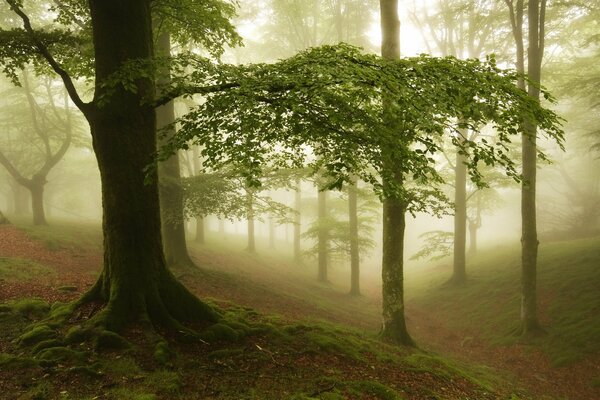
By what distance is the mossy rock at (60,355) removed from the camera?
19.4 feet

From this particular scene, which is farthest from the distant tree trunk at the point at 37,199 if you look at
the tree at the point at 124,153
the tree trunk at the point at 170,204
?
the tree at the point at 124,153

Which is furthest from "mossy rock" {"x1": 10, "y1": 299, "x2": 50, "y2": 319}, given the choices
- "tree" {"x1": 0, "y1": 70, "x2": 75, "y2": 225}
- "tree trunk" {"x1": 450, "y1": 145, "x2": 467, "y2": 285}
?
"tree trunk" {"x1": 450, "y1": 145, "x2": 467, "y2": 285}

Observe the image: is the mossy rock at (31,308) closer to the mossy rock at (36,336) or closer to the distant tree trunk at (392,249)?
the mossy rock at (36,336)

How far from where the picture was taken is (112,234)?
23.7 ft

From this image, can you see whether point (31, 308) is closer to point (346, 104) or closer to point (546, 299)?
point (346, 104)

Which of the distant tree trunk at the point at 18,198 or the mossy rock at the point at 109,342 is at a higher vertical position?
the distant tree trunk at the point at 18,198

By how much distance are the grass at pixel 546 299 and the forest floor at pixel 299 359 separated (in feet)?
1.73

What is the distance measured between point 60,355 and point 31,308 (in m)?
2.64

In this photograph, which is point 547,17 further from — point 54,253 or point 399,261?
point 54,253

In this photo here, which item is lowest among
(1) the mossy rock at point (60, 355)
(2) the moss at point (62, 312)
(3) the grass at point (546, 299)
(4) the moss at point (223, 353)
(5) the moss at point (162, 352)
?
(3) the grass at point (546, 299)

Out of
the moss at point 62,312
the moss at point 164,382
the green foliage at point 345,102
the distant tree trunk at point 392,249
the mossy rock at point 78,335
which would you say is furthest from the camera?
the distant tree trunk at point 392,249

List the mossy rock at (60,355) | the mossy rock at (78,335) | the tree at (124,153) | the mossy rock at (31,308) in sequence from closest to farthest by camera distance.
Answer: the mossy rock at (60,355), the mossy rock at (78,335), the tree at (124,153), the mossy rock at (31,308)

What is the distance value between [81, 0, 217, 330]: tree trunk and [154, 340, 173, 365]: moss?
2.67 ft

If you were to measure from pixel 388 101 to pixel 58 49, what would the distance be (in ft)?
24.2
